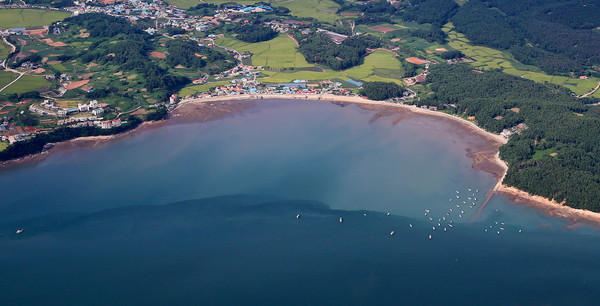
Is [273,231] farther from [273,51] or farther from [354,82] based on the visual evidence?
[273,51]

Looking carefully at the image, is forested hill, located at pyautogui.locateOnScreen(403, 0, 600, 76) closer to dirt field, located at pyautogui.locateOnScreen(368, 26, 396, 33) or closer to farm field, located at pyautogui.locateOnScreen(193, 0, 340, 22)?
dirt field, located at pyautogui.locateOnScreen(368, 26, 396, 33)

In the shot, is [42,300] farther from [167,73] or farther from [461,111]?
[461,111]

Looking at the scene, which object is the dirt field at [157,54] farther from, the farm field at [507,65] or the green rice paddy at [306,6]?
the farm field at [507,65]

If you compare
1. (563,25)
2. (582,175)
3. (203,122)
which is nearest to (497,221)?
(582,175)

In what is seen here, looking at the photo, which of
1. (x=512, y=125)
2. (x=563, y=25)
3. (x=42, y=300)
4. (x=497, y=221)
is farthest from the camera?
(x=563, y=25)

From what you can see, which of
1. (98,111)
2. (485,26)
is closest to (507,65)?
(485,26)

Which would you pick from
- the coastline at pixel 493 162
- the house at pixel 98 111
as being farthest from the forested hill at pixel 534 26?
the house at pixel 98 111
